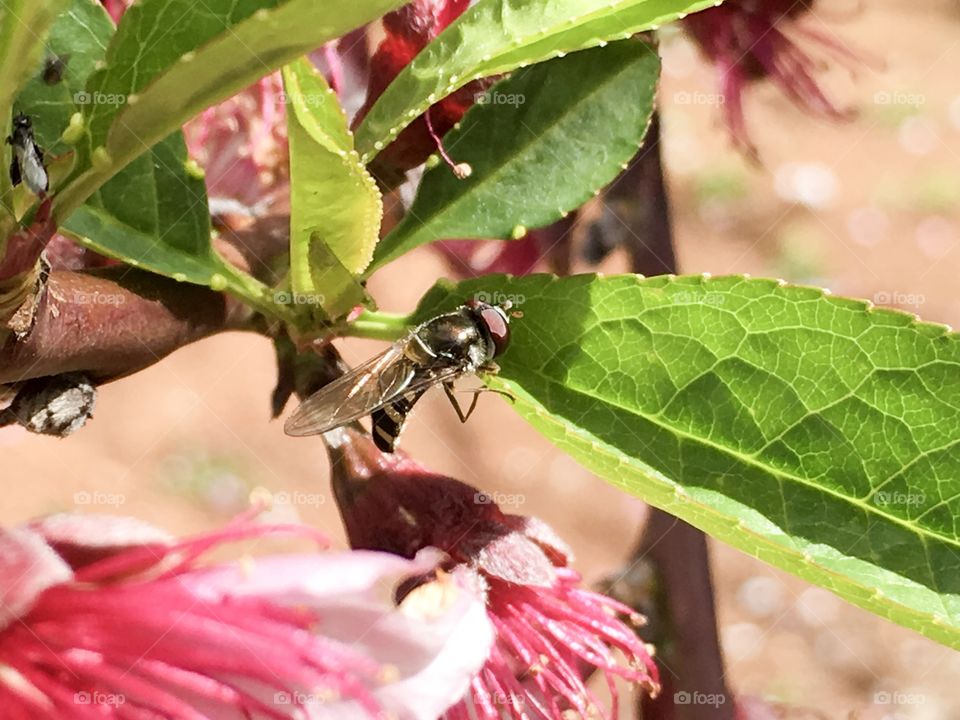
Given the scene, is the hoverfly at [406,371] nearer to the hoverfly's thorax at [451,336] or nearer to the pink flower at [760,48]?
the hoverfly's thorax at [451,336]

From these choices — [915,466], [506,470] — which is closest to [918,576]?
[915,466]

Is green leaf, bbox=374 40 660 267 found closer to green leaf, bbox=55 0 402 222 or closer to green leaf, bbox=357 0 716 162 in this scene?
green leaf, bbox=357 0 716 162

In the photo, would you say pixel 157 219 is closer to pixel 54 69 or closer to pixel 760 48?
pixel 54 69

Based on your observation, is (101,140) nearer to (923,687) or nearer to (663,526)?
(663,526)

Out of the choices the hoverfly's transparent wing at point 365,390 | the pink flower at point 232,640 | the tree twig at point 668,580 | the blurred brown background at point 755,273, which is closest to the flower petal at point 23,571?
the pink flower at point 232,640

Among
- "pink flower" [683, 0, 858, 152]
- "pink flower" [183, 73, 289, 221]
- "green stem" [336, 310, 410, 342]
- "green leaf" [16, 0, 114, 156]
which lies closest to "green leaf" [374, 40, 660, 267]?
"green stem" [336, 310, 410, 342]

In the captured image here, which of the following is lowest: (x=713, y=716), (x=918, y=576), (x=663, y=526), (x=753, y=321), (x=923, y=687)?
→ (x=923, y=687)
